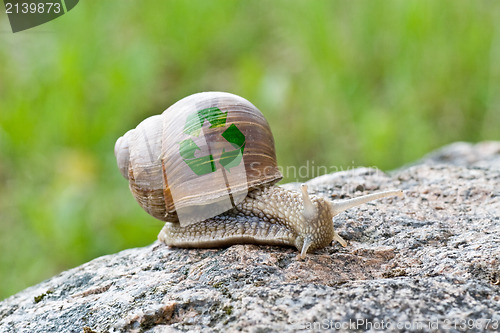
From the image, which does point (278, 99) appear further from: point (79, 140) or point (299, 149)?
point (79, 140)

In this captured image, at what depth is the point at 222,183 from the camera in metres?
2.75

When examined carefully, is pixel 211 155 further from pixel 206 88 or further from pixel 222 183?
pixel 206 88

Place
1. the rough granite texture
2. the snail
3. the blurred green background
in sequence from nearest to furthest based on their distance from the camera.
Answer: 1. the rough granite texture
2. the snail
3. the blurred green background

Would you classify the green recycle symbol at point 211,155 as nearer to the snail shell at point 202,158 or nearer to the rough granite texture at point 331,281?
the snail shell at point 202,158

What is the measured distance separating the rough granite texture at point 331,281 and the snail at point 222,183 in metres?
0.11

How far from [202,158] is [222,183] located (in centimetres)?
16

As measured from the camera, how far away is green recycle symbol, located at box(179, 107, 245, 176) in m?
2.73

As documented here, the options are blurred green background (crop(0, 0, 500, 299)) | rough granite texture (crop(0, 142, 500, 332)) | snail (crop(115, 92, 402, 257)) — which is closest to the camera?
rough granite texture (crop(0, 142, 500, 332))

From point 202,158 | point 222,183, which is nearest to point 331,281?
point 222,183

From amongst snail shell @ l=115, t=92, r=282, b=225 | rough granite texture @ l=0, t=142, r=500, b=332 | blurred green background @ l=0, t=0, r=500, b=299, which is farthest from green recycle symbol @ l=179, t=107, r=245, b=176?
blurred green background @ l=0, t=0, r=500, b=299

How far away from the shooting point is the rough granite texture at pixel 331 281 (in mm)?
1986

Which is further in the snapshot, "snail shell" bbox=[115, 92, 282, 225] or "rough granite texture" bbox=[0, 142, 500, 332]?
"snail shell" bbox=[115, 92, 282, 225]

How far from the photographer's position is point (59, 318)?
8.13 feet

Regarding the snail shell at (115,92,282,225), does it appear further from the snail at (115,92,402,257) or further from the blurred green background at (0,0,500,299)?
the blurred green background at (0,0,500,299)
